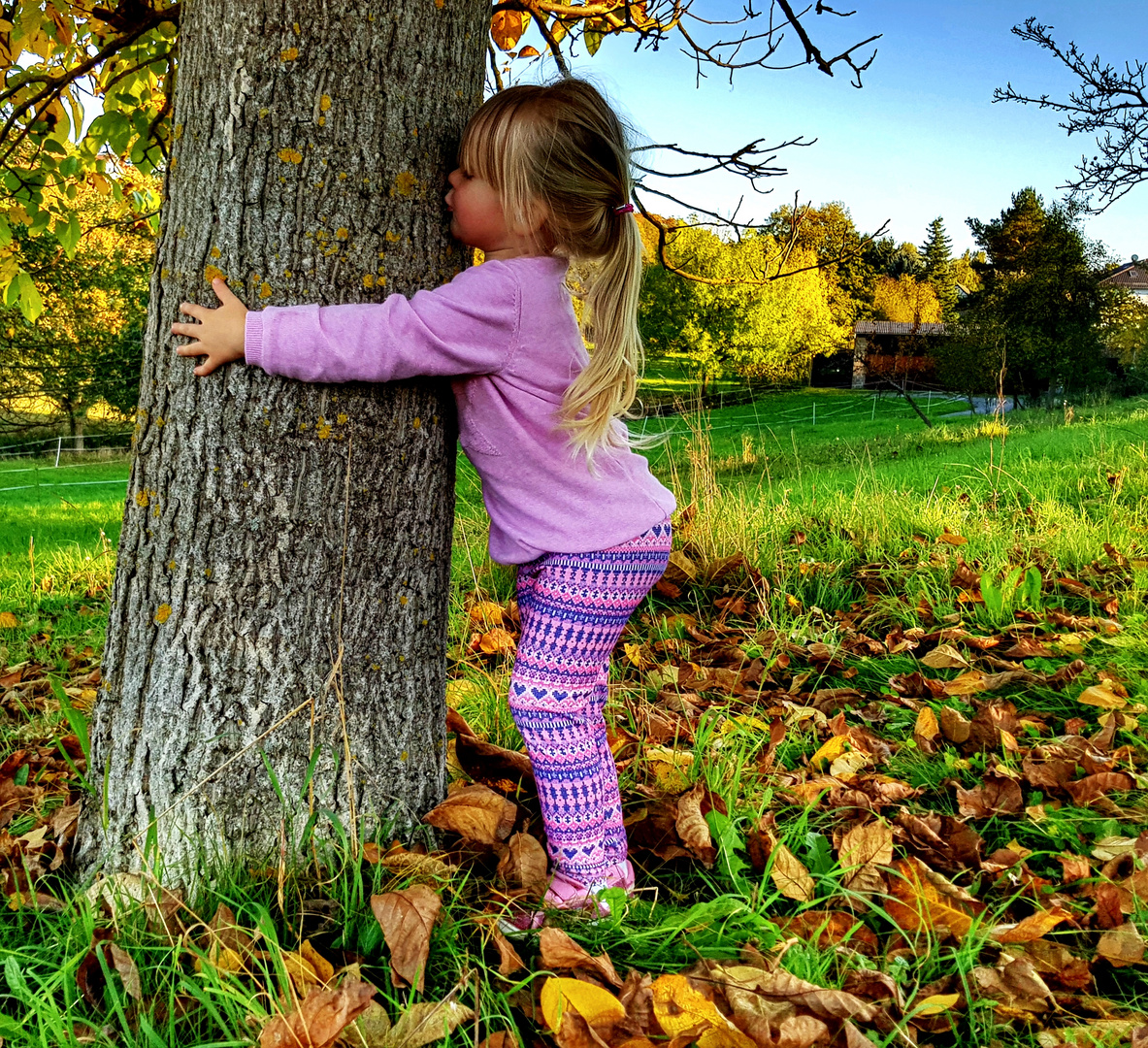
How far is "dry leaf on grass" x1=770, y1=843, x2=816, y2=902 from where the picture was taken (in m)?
1.66

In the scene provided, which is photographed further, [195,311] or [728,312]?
[728,312]

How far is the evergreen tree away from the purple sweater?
1732 inches

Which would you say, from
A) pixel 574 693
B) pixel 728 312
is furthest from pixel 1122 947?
pixel 728 312

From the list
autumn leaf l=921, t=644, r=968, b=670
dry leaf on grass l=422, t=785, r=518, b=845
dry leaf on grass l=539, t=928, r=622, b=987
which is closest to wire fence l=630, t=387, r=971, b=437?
autumn leaf l=921, t=644, r=968, b=670

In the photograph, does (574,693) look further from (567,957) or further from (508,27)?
(508,27)

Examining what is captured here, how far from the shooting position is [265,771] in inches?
65.6

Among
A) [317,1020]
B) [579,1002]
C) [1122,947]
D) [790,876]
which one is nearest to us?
[317,1020]

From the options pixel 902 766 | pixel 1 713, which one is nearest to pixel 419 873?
pixel 902 766

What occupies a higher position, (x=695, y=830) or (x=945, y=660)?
(x=945, y=660)

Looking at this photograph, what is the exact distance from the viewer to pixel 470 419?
1848 mm

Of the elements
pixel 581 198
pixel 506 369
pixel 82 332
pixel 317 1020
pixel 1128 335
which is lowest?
pixel 317 1020

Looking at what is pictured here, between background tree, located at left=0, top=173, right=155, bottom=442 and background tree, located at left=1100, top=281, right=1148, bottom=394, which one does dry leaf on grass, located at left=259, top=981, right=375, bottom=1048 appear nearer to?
background tree, located at left=0, top=173, right=155, bottom=442

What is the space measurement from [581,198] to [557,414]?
1.58 ft

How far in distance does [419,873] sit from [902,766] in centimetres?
136
